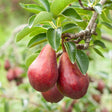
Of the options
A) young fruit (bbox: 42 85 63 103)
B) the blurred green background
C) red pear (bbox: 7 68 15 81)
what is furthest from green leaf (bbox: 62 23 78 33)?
red pear (bbox: 7 68 15 81)

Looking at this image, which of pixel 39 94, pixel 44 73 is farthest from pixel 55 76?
pixel 39 94

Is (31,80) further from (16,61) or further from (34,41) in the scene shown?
(16,61)

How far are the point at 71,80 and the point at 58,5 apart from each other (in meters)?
0.26

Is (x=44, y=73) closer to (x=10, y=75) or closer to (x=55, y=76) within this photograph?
(x=55, y=76)

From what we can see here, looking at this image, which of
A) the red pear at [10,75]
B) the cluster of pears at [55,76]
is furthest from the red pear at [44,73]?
the red pear at [10,75]

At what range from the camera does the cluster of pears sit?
0.78 meters

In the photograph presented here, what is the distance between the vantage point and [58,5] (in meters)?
0.80

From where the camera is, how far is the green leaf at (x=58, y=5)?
0.79m

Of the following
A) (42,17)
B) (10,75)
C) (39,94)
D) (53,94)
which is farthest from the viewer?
(10,75)

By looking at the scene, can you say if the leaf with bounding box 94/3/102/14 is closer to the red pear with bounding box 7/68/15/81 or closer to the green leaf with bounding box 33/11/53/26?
the green leaf with bounding box 33/11/53/26

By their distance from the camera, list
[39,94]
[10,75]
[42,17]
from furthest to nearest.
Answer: [10,75]
[39,94]
[42,17]

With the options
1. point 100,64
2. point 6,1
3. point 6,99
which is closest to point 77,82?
point 6,99

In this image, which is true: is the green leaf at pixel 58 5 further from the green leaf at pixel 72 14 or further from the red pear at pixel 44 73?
the red pear at pixel 44 73

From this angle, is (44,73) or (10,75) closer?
(44,73)
